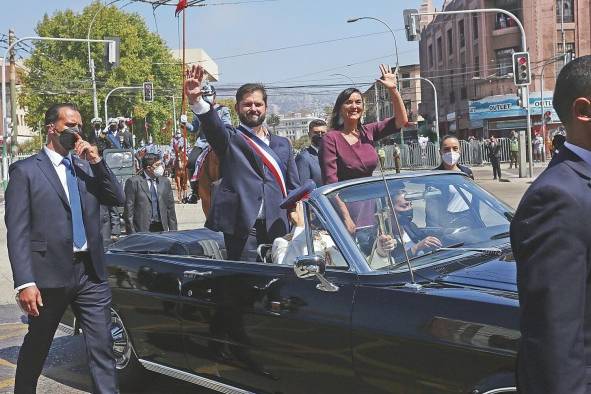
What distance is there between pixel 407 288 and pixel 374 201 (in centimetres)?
72

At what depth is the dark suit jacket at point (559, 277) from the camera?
5.49ft

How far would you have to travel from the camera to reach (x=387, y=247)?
11.8 ft

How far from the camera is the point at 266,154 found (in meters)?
4.81

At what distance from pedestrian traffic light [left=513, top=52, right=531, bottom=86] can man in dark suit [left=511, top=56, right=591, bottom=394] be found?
76.6 ft

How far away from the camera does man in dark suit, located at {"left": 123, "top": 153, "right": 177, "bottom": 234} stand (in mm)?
9805

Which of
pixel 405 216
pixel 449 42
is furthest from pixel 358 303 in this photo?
pixel 449 42

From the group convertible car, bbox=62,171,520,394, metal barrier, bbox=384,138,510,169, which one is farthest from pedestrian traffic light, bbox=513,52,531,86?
convertible car, bbox=62,171,520,394

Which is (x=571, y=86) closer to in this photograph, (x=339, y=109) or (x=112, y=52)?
(x=339, y=109)

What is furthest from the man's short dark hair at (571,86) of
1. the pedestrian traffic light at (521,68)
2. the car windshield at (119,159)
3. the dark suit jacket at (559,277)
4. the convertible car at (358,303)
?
the pedestrian traffic light at (521,68)

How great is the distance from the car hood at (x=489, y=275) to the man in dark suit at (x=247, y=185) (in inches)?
65.6

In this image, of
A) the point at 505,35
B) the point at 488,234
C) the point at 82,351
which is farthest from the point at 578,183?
the point at 505,35

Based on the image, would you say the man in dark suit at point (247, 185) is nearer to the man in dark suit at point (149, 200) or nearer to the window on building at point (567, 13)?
the man in dark suit at point (149, 200)

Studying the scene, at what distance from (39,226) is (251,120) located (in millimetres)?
1476

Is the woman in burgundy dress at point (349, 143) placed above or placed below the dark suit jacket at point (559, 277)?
above
